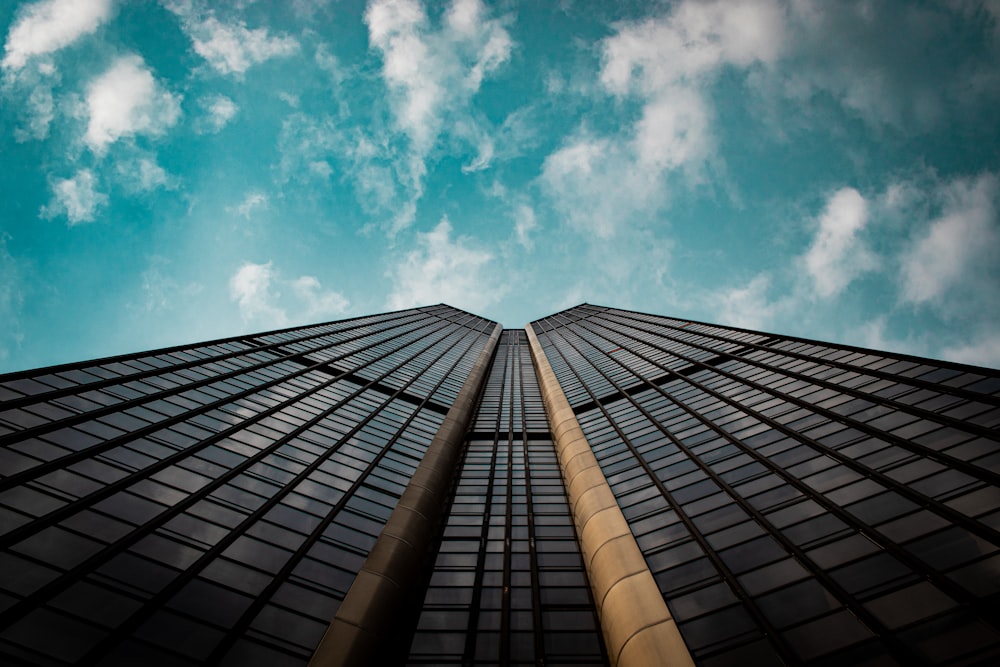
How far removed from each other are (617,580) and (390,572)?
327 inches

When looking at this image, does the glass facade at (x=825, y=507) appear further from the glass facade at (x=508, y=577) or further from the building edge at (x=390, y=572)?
the building edge at (x=390, y=572)

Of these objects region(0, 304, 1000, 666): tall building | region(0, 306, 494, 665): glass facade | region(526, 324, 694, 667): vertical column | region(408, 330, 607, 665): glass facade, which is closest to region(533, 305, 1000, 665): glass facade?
region(0, 304, 1000, 666): tall building

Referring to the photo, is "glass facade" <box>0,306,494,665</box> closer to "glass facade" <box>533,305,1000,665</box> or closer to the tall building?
the tall building

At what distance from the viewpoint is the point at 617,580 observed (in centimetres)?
1702

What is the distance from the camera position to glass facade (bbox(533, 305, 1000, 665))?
11.7 m

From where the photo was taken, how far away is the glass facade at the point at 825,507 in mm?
11719

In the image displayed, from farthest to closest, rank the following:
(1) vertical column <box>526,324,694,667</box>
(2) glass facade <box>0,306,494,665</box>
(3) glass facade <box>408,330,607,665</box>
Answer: (3) glass facade <box>408,330,607,665</box>
(1) vertical column <box>526,324,694,667</box>
(2) glass facade <box>0,306,494,665</box>

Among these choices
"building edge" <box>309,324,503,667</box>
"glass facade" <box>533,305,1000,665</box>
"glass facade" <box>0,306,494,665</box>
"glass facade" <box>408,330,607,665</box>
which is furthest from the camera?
"glass facade" <box>408,330,607,665</box>

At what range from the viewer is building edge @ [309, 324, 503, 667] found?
46.0 ft

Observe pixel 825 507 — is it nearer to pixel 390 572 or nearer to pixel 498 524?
pixel 498 524

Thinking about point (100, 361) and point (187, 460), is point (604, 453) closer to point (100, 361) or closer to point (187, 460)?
point (187, 460)

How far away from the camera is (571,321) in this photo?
10256cm

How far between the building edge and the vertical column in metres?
7.30

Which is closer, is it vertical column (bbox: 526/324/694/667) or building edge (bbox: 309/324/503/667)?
vertical column (bbox: 526/324/694/667)
